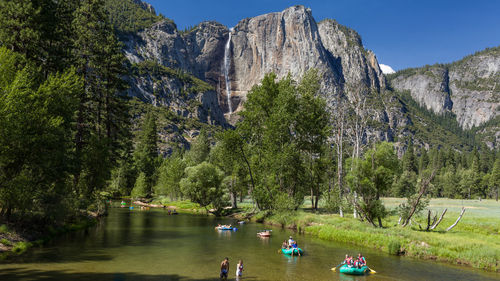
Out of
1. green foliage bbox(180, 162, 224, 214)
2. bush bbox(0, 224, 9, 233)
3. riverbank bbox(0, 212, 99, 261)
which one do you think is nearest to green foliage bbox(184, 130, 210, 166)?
green foliage bbox(180, 162, 224, 214)

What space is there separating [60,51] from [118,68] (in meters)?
17.8

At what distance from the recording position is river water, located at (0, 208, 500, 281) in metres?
23.5

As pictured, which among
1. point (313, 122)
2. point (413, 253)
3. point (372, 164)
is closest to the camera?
point (413, 253)

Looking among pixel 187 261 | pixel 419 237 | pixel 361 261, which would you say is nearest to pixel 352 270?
pixel 361 261

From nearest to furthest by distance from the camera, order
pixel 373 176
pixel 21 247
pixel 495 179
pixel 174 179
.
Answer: pixel 21 247
pixel 373 176
pixel 174 179
pixel 495 179

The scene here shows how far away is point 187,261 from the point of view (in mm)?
28484

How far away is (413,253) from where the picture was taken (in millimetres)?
33750

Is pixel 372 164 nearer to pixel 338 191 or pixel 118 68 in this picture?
pixel 338 191

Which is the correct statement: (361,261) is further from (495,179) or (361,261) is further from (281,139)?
(495,179)

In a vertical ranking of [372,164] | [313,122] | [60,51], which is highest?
[60,51]

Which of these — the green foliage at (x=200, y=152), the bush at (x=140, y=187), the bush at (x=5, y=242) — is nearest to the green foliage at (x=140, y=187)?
the bush at (x=140, y=187)

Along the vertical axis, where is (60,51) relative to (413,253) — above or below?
above

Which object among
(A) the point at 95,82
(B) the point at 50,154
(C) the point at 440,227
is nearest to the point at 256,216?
(C) the point at 440,227

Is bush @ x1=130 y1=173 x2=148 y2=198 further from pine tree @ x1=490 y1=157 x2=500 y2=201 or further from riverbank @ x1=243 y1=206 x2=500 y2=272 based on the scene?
pine tree @ x1=490 y1=157 x2=500 y2=201
